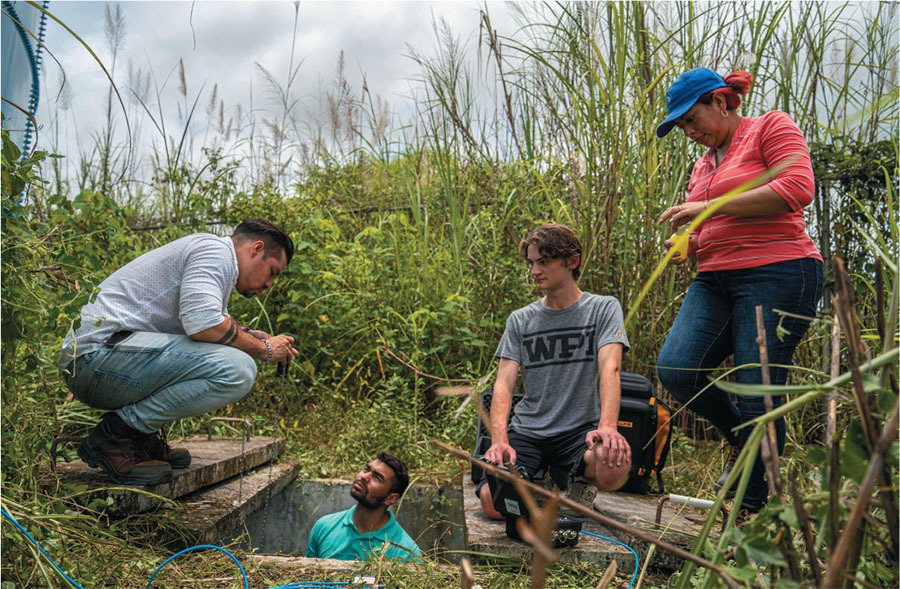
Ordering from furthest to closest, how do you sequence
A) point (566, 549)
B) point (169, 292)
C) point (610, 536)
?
point (169, 292) → point (610, 536) → point (566, 549)

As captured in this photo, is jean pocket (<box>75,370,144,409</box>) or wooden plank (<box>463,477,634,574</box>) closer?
wooden plank (<box>463,477,634,574</box>)

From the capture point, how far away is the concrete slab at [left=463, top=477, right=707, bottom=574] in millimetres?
2252

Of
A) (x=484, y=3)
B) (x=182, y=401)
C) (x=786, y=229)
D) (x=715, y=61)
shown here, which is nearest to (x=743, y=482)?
(x=786, y=229)

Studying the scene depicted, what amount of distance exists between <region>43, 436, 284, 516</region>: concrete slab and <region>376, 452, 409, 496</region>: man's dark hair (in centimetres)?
70

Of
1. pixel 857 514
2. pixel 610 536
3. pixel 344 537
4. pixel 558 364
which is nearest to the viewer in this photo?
pixel 857 514

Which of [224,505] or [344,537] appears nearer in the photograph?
[224,505]

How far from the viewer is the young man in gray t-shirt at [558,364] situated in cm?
271

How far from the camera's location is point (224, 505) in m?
2.80

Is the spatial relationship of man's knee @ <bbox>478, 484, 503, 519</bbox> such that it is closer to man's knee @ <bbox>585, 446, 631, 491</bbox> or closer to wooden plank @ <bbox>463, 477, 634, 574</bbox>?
wooden plank @ <bbox>463, 477, 634, 574</bbox>

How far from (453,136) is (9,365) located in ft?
9.86

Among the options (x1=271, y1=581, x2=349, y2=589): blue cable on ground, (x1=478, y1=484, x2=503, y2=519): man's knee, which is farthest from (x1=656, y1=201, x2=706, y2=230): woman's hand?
(x1=271, y1=581, x2=349, y2=589): blue cable on ground

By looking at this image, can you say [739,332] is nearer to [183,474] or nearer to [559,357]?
[559,357]

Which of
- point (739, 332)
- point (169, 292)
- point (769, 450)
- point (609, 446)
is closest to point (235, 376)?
point (169, 292)

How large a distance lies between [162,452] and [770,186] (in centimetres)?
255
